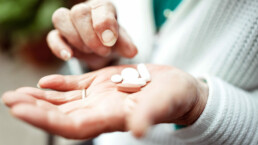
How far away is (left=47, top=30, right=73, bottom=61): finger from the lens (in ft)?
2.18

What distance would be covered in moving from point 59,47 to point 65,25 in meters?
0.07

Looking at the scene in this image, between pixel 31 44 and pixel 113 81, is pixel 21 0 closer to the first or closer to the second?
pixel 31 44

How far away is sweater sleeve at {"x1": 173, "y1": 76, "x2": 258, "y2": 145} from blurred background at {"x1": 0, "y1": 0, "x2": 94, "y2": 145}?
77cm

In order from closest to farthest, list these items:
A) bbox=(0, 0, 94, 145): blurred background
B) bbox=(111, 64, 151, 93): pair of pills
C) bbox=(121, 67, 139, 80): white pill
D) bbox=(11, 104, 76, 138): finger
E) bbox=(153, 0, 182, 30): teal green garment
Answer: bbox=(11, 104, 76, 138): finger, bbox=(111, 64, 151, 93): pair of pills, bbox=(121, 67, 139, 80): white pill, bbox=(153, 0, 182, 30): teal green garment, bbox=(0, 0, 94, 145): blurred background

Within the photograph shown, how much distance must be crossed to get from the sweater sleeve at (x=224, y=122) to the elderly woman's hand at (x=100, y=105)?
0.02 m

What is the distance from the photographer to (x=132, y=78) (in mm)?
617

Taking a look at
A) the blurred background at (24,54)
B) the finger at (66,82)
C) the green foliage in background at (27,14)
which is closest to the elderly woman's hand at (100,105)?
the finger at (66,82)

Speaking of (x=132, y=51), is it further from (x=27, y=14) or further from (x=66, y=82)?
(x=27, y=14)

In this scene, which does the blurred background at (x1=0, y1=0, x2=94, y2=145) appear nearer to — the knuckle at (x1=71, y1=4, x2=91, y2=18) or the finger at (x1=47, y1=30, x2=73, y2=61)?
the finger at (x1=47, y1=30, x2=73, y2=61)

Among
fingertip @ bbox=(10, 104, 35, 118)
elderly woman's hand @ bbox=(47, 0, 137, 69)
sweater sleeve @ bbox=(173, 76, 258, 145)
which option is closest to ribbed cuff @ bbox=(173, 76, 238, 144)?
sweater sleeve @ bbox=(173, 76, 258, 145)

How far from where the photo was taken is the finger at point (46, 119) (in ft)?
1.21

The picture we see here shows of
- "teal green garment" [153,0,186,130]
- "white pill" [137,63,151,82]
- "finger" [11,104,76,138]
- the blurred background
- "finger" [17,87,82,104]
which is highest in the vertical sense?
"teal green garment" [153,0,186,130]

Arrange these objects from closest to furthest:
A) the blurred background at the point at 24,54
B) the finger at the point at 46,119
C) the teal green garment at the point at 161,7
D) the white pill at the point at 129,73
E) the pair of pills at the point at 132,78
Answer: the finger at the point at 46,119
the pair of pills at the point at 132,78
the white pill at the point at 129,73
the teal green garment at the point at 161,7
the blurred background at the point at 24,54

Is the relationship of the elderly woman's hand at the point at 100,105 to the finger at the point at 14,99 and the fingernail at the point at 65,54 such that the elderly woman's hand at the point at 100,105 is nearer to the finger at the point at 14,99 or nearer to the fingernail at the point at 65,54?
the finger at the point at 14,99
